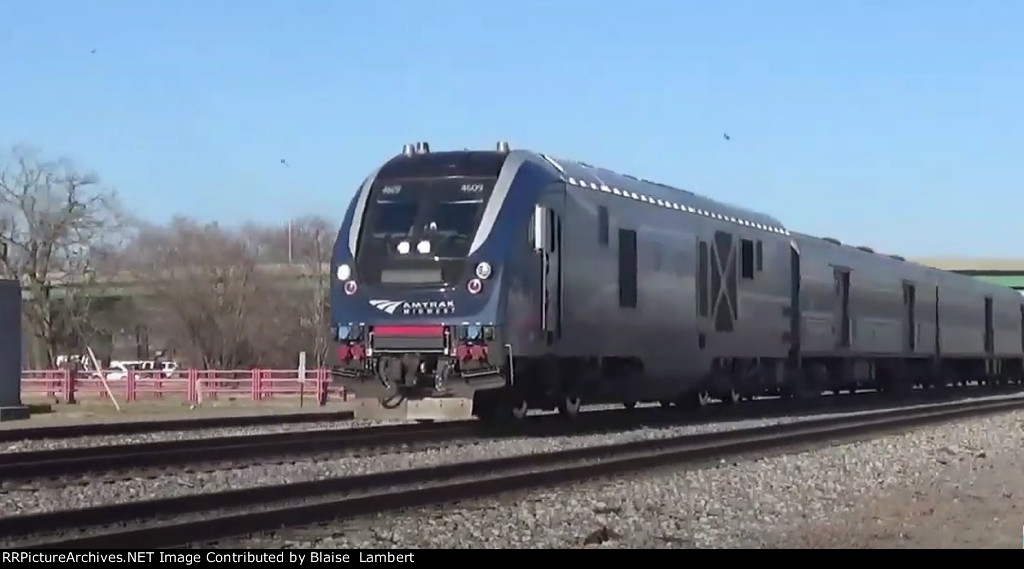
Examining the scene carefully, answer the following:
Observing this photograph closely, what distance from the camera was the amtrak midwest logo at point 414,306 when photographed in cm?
1861

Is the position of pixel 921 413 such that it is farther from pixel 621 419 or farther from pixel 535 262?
pixel 535 262

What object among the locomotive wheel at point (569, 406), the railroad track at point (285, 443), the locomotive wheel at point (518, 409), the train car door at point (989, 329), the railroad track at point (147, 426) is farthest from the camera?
the train car door at point (989, 329)

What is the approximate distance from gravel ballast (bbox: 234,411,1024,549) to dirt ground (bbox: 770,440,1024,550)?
0.01 meters

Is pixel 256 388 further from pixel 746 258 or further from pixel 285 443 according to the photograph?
pixel 285 443

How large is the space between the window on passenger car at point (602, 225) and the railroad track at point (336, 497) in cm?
324

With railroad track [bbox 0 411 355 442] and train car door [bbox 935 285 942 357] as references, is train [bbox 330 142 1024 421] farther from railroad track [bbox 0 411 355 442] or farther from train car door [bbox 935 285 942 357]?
train car door [bbox 935 285 942 357]

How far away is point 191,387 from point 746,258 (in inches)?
680

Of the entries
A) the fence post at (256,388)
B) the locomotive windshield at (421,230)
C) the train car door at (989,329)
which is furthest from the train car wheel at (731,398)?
the train car door at (989,329)

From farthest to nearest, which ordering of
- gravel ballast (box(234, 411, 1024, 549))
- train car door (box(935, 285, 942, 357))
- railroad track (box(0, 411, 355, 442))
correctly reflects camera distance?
1. train car door (box(935, 285, 942, 357))
2. railroad track (box(0, 411, 355, 442))
3. gravel ballast (box(234, 411, 1024, 549))

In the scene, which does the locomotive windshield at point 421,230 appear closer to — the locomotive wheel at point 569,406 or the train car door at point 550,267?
the train car door at point 550,267

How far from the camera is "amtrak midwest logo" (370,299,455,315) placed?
18.6 metres

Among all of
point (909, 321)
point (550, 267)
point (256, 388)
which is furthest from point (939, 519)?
point (909, 321)

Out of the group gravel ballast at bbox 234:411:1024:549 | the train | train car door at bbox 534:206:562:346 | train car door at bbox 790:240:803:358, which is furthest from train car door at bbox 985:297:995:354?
train car door at bbox 534:206:562:346
